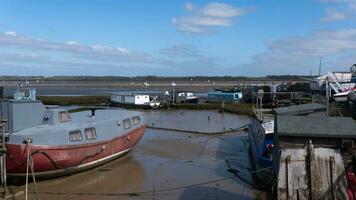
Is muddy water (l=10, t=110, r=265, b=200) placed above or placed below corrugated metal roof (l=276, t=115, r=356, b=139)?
below

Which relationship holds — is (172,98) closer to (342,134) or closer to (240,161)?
(240,161)

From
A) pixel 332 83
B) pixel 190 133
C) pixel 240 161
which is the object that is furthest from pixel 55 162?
pixel 332 83

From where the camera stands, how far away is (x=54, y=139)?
1978 centimetres

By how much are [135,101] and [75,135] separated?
40329 mm

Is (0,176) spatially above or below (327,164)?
below

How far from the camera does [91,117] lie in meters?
25.1

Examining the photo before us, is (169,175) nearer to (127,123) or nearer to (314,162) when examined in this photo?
(127,123)

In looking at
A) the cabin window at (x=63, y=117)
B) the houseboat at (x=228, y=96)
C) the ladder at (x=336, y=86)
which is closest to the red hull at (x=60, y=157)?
the cabin window at (x=63, y=117)

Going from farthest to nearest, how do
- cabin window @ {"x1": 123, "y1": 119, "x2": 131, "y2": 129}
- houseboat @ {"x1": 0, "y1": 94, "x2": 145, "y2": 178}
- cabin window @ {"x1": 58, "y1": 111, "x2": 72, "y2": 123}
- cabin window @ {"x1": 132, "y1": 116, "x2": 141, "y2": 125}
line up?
cabin window @ {"x1": 132, "y1": 116, "x2": 141, "y2": 125} < cabin window @ {"x1": 123, "y1": 119, "x2": 131, "y2": 129} < cabin window @ {"x1": 58, "y1": 111, "x2": 72, "y2": 123} < houseboat @ {"x1": 0, "y1": 94, "x2": 145, "y2": 178}

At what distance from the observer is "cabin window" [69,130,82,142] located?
2081 centimetres

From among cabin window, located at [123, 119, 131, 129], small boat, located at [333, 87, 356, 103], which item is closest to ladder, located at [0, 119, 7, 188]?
cabin window, located at [123, 119, 131, 129]

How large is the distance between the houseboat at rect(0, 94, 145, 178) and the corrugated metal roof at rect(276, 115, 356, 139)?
398 inches

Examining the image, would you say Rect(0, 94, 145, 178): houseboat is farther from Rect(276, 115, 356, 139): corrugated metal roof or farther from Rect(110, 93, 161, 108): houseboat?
Rect(110, 93, 161, 108): houseboat

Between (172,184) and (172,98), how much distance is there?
4759 cm
